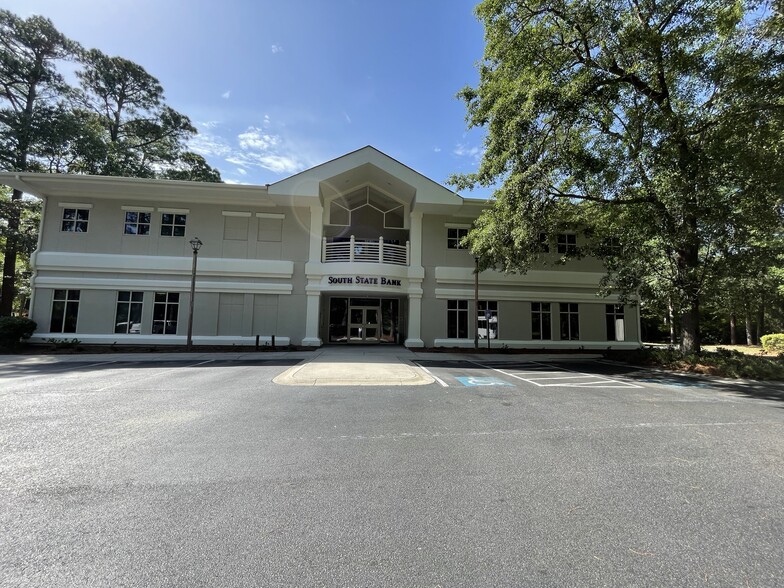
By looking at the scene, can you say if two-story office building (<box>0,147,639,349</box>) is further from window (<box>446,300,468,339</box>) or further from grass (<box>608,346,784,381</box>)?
grass (<box>608,346,784,381</box>)

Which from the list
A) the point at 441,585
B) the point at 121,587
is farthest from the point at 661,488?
the point at 121,587

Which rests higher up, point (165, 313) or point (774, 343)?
point (165, 313)

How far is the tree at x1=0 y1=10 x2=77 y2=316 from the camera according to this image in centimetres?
2358

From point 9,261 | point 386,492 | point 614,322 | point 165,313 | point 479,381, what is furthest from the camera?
point 9,261

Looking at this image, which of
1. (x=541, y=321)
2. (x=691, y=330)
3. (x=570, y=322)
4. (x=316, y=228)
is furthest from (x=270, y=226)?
(x=691, y=330)

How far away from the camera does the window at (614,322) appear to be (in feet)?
73.9

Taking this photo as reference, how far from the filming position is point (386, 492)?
12.0 feet

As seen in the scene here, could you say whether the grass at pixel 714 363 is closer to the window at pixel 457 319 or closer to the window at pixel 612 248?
the window at pixel 612 248

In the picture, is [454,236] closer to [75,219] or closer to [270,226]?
[270,226]

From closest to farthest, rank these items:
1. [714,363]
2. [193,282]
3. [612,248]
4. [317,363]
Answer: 1. [714,363]
2. [317,363]
3. [612,248]
4. [193,282]

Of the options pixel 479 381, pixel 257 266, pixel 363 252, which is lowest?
pixel 479 381

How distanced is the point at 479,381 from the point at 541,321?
43.5 feet

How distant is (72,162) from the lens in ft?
86.9

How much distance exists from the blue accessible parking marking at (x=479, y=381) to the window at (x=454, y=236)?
12024 millimetres
